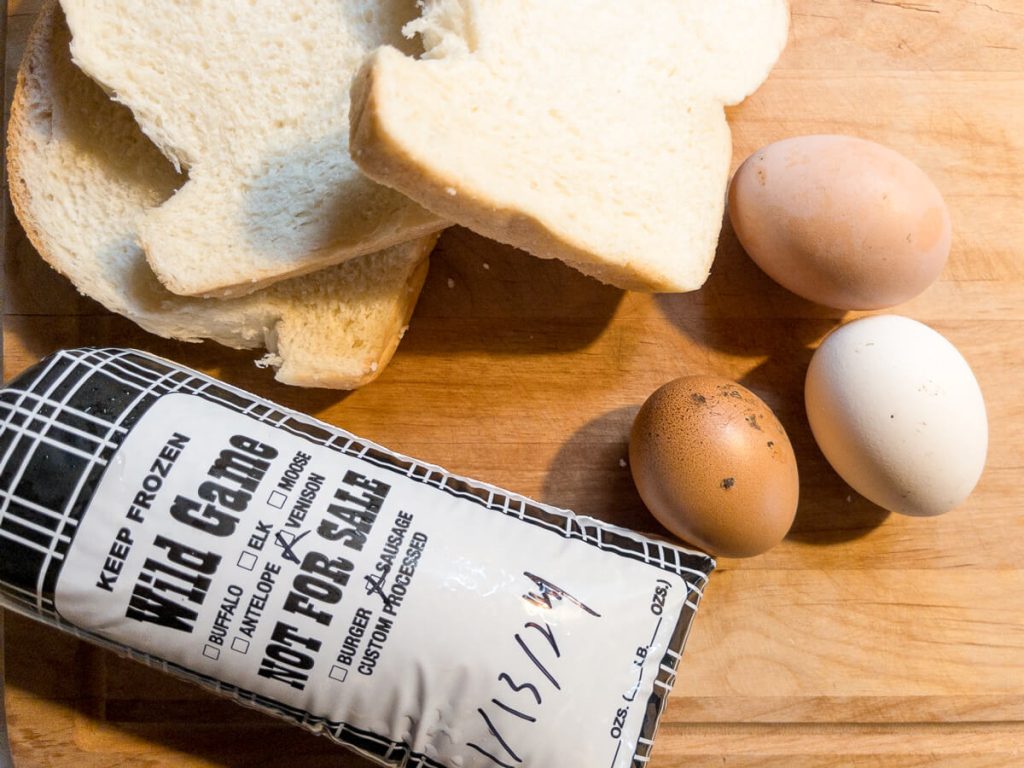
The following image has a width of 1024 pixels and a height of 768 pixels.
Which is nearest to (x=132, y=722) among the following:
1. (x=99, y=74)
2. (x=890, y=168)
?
(x=99, y=74)

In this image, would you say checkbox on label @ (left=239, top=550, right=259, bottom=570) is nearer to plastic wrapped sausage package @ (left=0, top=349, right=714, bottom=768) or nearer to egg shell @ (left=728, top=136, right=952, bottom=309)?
plastic wrapped sausage package @ (left=0, top=349, right=714, bottom=768)

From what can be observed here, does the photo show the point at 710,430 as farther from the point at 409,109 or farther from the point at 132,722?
the point at 132,722

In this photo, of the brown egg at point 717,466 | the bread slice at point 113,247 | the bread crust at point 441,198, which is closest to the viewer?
the bread crust at point 441,198

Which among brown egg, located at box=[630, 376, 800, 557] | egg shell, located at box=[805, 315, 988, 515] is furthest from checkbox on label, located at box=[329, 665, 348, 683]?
egg shell, located at box=[805, 315, 988, 515]

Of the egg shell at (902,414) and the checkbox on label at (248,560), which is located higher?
the checkbox on label at (248,560)

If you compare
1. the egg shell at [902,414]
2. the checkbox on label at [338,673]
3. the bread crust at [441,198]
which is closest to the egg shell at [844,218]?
the egg shell at [902,414]

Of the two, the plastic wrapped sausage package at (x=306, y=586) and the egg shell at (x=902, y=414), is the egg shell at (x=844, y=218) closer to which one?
the egg shell at (x=902, y=414)

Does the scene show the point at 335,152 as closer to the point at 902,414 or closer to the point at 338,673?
the point at 338,673
